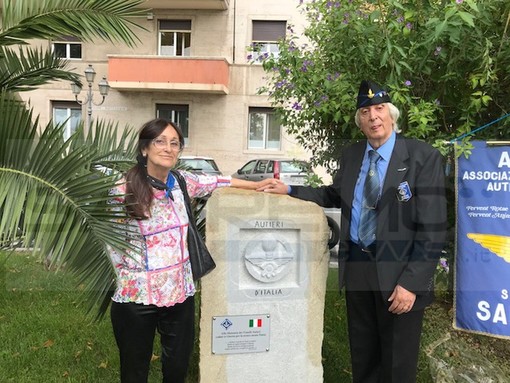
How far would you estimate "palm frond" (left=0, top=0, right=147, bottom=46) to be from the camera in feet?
7.91

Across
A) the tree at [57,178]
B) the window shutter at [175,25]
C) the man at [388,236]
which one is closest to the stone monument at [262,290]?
the man at [388,236]

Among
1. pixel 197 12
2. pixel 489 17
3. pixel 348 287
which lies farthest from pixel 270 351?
pixel 197 12

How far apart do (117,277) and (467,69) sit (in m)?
2.50

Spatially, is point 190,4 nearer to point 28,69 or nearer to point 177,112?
point 177,112

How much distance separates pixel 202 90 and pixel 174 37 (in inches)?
102

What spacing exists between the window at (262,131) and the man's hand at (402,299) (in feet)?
47.6

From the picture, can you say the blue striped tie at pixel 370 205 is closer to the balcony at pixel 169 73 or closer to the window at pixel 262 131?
the balcony at pixel 169 73

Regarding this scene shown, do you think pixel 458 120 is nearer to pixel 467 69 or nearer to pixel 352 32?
pixel 467 69

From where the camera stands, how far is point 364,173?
2514 mm

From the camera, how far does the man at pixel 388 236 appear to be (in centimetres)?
231

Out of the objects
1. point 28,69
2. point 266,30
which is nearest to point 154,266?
point 28,69

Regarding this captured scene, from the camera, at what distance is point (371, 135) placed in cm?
244

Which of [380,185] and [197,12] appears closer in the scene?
[380,185]

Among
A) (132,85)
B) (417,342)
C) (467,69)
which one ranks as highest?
(132,85)
